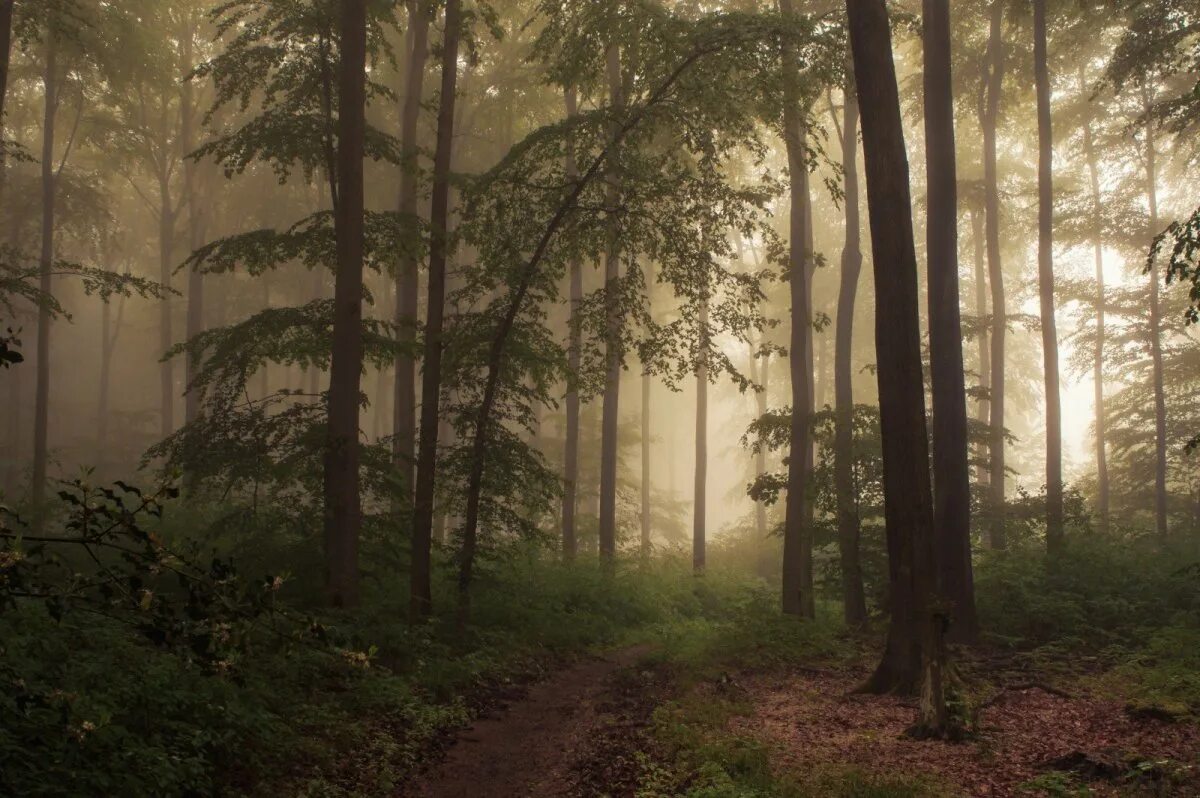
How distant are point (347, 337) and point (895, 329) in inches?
278

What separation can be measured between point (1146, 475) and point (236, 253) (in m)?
27.6

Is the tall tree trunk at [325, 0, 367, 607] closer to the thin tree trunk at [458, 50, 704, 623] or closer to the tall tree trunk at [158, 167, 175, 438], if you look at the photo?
the thin tree trunk at [458, 50, 704, 623]

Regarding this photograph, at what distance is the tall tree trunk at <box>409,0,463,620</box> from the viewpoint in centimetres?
1209

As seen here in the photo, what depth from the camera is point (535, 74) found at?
854 inches

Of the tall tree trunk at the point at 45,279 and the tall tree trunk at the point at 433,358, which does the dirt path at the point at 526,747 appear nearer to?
the tall tree trunk at the point at 433,358

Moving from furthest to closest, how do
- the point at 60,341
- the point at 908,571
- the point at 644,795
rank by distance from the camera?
the point at 60,341 → the point at 908,571 → the point at 644,795

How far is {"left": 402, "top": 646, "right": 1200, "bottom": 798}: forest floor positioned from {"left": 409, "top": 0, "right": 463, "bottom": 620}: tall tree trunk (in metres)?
2.55

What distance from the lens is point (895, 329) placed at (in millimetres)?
9422

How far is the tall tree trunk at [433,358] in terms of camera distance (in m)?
12.1

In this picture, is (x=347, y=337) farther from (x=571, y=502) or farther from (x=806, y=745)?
(x=571, y=502)

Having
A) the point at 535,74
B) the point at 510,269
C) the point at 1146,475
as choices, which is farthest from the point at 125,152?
the point at 1146,475

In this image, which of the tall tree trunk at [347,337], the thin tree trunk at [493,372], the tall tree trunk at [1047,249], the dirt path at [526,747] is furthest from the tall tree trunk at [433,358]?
the tall tree trunk at [1047,249]

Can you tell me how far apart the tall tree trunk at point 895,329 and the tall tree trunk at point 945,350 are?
9.78 feet

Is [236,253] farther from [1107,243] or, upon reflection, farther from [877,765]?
[1107,243]
